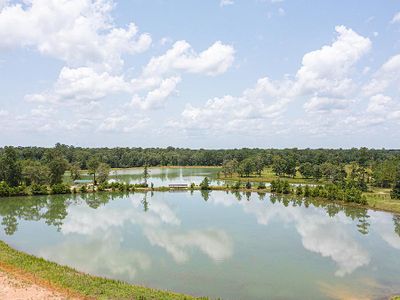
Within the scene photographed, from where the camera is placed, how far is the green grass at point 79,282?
819 inches

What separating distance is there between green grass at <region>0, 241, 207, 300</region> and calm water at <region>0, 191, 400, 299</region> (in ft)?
7.07

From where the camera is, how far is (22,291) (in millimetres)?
20516

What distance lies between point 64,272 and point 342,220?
1460 inches

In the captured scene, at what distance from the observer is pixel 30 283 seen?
71.7 feet

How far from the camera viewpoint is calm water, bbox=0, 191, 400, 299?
25156mm

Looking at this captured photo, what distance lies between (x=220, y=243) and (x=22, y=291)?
19115mm

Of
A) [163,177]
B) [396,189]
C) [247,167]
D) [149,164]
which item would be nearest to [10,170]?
[163,177]

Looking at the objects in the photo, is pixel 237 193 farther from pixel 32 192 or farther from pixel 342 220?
pixel 32 192

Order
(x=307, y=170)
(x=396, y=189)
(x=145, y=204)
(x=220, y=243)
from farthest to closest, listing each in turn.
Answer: (x=307, y=170) < (x=396, y=189) < (x=145, y=204) < (x=220, y=243)

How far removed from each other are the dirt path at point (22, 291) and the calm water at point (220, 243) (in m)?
5.70

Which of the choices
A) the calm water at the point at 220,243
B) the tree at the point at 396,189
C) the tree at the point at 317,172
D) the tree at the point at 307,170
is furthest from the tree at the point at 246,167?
the tree at the point at 396,189

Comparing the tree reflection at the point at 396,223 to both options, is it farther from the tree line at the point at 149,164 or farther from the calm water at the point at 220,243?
the tree line at the point at 149,164

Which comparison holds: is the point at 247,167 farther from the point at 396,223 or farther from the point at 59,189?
the point at 396,223

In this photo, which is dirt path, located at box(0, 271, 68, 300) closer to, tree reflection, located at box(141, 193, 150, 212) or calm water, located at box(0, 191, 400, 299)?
calm water, located at box(0, 191, 400, 299)
